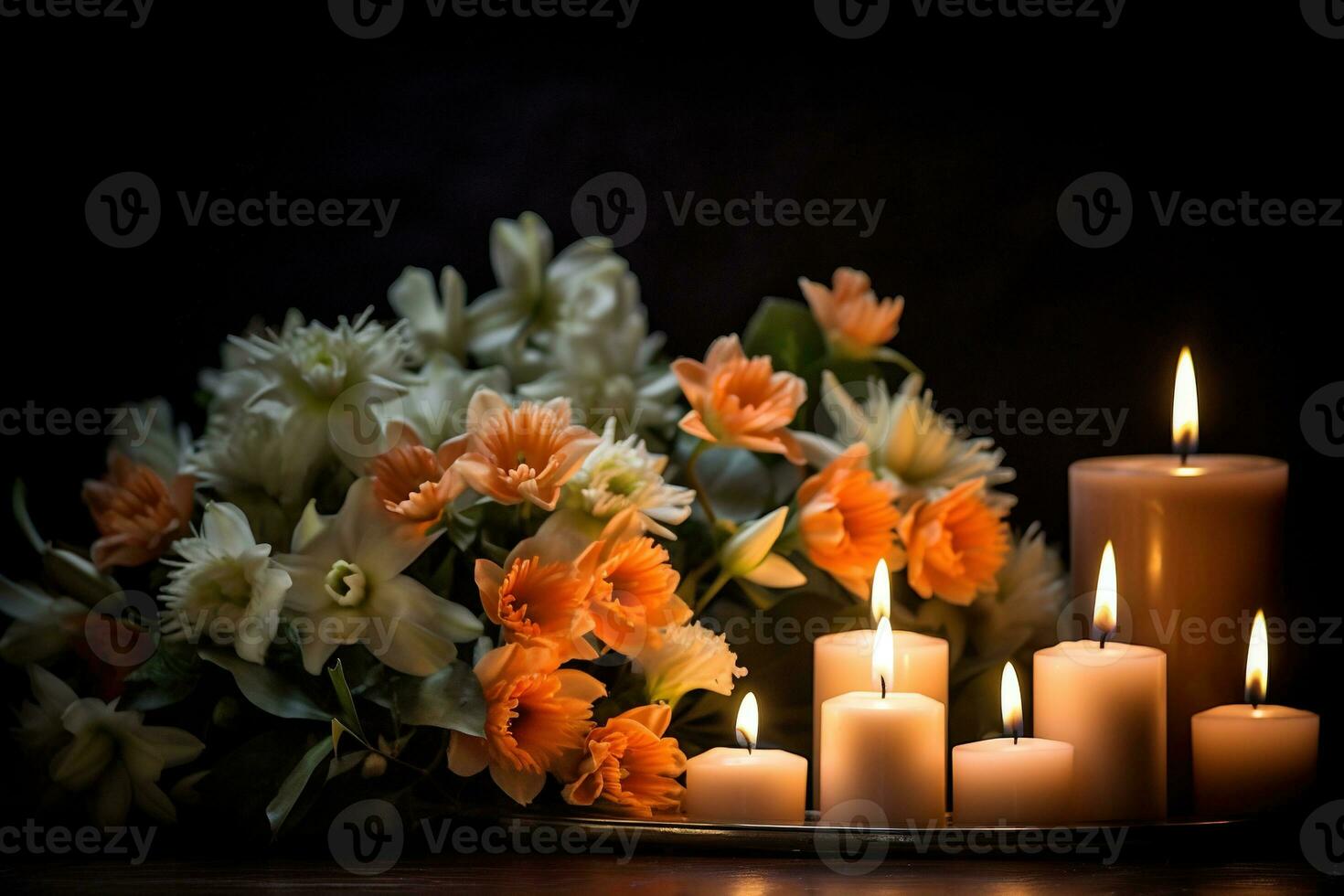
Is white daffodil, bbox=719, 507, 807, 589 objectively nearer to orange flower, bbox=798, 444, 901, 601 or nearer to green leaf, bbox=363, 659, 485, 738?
orange flower, bbox=798, 444, 901, 601

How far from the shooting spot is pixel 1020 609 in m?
0.93

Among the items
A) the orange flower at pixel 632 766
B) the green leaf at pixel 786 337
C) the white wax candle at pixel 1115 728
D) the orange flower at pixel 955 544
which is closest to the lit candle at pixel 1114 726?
the white wax candle at pixel 1115 728

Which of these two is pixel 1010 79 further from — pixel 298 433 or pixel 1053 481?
pixel 298 433

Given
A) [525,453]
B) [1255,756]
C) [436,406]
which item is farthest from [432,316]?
[1255,756]

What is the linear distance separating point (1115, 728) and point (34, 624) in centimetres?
62

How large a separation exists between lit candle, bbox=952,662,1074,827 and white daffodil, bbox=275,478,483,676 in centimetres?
27

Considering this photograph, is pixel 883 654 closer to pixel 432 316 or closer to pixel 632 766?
pixel 632 766

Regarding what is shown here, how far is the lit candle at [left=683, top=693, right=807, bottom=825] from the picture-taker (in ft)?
2.50

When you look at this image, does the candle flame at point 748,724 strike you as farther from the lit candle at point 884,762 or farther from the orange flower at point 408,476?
the orange flower at point 408,476

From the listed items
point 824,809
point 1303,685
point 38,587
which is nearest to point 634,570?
point 824,809

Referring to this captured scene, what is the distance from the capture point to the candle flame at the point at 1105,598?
0.79 metres

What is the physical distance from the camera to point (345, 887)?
0.69 meters

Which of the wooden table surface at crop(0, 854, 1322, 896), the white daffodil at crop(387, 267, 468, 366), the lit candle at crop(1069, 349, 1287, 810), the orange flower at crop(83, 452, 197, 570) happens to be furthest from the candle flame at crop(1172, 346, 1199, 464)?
the orange flower at crop(83, 452, 197, 570)

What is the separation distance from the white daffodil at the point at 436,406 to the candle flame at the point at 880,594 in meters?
0.25
